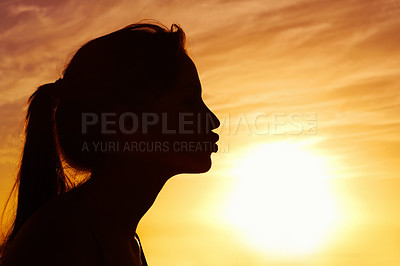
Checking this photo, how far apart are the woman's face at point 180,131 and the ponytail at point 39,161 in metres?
0.57

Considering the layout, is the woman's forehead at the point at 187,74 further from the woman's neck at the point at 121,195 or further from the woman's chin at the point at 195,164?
the woman's neck at the point at 121,195

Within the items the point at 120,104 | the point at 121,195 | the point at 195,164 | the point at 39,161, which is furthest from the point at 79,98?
the point at 195,164

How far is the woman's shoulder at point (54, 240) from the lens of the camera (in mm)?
3037

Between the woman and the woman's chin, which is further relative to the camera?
the woman's chin

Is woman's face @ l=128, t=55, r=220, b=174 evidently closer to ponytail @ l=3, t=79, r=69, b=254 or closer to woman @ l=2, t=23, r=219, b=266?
woman @ l=2, t=23, r=219, b=266

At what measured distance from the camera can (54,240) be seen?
3.11 metres

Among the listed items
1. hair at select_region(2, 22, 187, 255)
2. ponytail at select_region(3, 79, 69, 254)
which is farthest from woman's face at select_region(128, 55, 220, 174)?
ponytail at select_region(3, 79, 69, 254)

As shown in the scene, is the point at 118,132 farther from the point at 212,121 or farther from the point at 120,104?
the point at 212,121

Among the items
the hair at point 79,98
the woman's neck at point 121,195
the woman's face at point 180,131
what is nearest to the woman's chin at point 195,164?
the woman's face at point 180,131

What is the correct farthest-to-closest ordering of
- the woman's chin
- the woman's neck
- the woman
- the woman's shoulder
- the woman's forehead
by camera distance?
the woman's forehead
the woman's chin
the woman
the woman's neck
the woman's shoulder

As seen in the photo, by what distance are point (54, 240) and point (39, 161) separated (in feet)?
2.77

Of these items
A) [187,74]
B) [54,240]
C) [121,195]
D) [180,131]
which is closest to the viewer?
[54,240]

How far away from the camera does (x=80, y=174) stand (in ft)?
Result: 12.7

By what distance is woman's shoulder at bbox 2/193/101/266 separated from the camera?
120 inches
